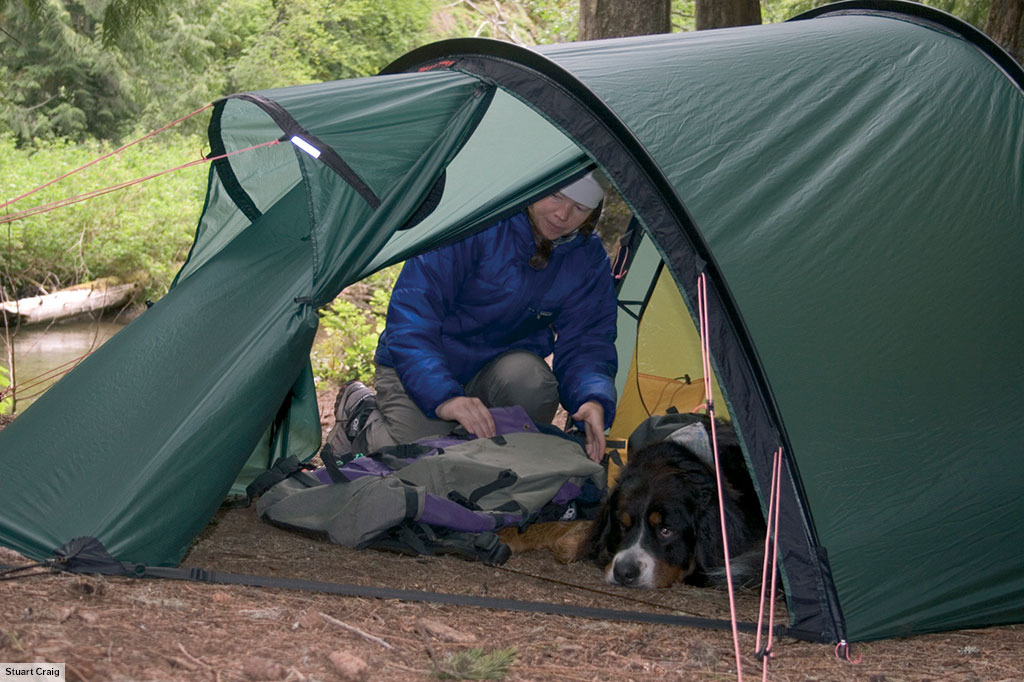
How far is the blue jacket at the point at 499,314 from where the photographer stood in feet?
14.0

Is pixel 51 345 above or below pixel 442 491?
below

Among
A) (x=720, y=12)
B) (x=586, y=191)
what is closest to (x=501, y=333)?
(x=586, y=191)

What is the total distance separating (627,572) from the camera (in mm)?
3496

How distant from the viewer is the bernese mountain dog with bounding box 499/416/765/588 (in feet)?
11.7

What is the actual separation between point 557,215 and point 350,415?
131 cm

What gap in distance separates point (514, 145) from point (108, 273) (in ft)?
29.0

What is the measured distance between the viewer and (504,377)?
4477mm

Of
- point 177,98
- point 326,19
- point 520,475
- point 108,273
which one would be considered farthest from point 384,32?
point 520,475

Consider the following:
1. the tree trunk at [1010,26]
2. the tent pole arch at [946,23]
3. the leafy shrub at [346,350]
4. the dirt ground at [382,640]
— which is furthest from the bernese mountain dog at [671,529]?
the leafy shrub at [346,350]

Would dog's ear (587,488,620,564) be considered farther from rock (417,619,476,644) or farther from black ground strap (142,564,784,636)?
rock (417,619,476,644)

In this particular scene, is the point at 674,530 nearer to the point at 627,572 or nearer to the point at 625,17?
the point at 627,572

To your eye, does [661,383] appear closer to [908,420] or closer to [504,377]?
[504,377]

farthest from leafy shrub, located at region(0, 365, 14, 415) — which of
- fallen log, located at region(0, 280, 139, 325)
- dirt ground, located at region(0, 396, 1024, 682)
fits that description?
dirt ground, located at region(0, 396, 1024, 682)

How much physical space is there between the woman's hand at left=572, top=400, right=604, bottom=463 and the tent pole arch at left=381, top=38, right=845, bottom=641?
1.45m
